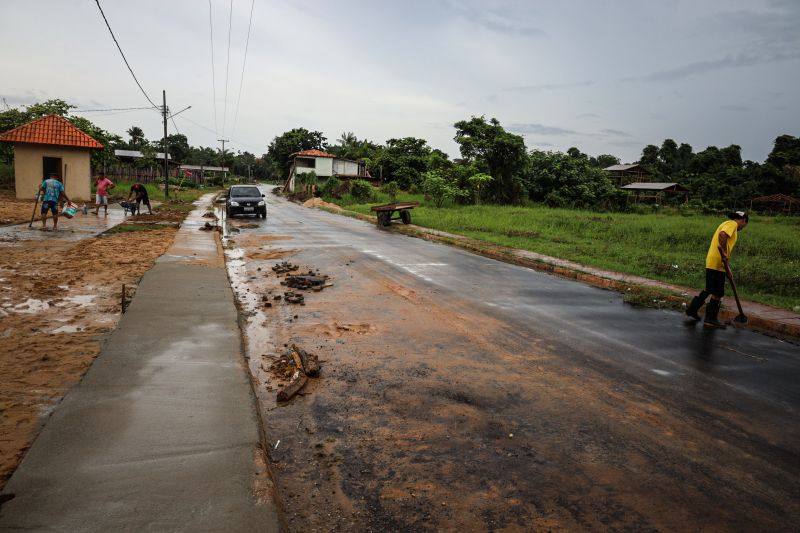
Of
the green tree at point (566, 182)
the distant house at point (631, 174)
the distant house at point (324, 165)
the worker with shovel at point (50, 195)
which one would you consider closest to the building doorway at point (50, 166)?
the worker with shovel at point (50, 195)

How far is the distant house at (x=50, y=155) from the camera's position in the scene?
83.7 feet

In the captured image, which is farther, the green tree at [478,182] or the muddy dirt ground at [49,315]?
the green tree at [478,182]

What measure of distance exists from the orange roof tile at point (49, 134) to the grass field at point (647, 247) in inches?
726

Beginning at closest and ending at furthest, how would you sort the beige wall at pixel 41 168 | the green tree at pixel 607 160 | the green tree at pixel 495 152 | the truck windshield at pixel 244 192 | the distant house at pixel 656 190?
1. the truck windshield at pixel 244 192
2. the beige wall at pixel 41 168
3. the green tree at pixel 495 152
4. the distant house at pixel 656 190
5. the green tree at pixel 607 160

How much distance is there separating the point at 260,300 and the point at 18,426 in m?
4.39

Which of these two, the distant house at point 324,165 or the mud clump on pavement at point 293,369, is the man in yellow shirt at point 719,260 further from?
the distant house at point 324,165

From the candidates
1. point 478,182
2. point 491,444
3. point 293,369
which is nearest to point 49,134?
point 478,182

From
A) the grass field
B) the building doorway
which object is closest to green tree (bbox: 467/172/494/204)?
the grass field

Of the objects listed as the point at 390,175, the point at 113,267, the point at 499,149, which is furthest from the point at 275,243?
the point at 390,175

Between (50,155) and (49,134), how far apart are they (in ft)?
3.57

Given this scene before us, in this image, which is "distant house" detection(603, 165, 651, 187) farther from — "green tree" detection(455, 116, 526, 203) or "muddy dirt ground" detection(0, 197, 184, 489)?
"muddy dirt ground" detection(0, 197, 184, 489)

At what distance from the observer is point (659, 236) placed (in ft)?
56.2

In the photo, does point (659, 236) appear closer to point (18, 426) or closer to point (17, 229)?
point (18, 426)

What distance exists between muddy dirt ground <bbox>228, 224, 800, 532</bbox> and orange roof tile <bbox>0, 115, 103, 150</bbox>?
1044 inches
